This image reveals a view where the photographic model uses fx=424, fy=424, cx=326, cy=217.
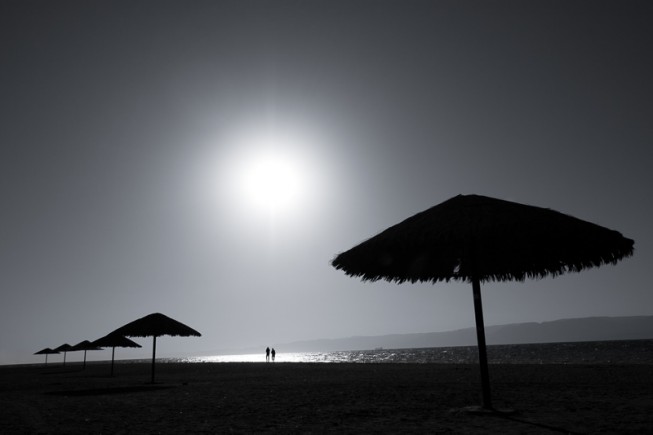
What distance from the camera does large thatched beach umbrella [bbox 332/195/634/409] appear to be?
22.4 feet

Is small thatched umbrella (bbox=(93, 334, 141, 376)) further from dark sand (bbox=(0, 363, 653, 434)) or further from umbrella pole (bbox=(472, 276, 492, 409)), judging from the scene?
umbrella pole (bbox=(472, 276, 492, 409))

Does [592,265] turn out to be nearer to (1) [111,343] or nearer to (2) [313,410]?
(2) [313,410]

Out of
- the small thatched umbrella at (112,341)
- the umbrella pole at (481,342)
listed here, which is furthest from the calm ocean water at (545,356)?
the umbrella pole at (481,342)

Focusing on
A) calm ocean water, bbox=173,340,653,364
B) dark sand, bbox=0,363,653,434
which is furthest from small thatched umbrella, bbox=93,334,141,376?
calm ocean water, bbox=173,340,653,364

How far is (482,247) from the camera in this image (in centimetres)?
895

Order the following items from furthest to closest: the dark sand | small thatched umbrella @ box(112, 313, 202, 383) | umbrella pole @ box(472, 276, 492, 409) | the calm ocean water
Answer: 1. the calm ocean water
2. small thatched umbrella @ box(112, 313, 202, 383)
3. umbrella pole @ box(472, 276, 492, 409)
4. the dark sand

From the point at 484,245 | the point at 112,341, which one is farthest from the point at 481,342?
the point at 112,341

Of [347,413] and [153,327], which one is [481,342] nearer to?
[347,413]

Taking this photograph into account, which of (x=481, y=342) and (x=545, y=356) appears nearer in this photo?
(x=481, y=342)

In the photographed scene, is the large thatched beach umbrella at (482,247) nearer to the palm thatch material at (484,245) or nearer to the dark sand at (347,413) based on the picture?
the palm thatch material at (484,245)

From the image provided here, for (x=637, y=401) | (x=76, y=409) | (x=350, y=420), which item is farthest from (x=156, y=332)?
(x=637, y=401)

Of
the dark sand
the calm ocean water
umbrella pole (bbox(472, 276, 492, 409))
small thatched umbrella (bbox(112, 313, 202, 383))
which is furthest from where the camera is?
the calm ocean water

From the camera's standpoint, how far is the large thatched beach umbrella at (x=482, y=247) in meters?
6.83

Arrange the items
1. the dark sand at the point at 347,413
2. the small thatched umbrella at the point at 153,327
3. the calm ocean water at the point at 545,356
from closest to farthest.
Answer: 1. the dark sand at the point at 347,413
2. the small thatched umbrella at the point at 153,327
3. the calm ocean water at the point at 545,356
